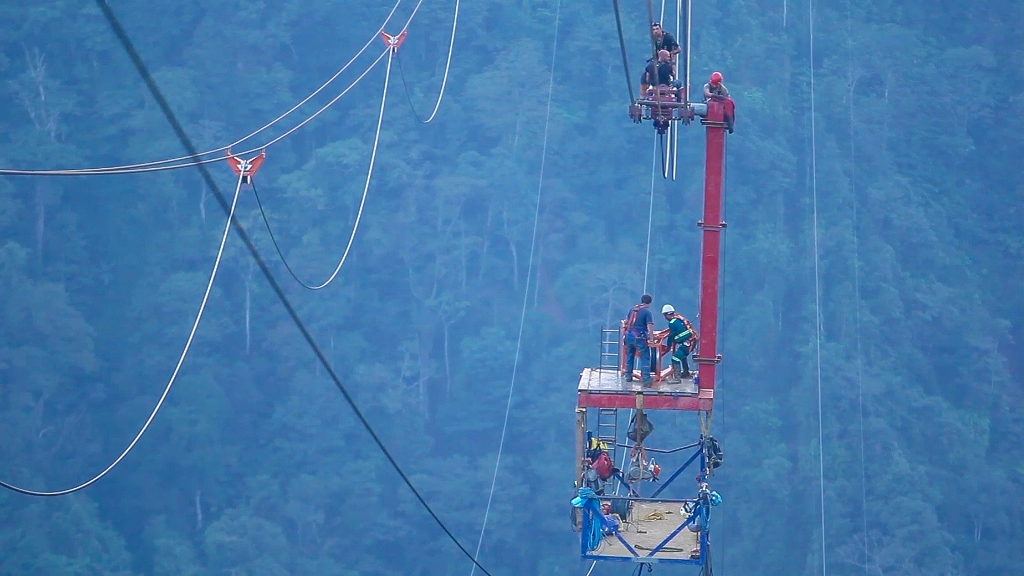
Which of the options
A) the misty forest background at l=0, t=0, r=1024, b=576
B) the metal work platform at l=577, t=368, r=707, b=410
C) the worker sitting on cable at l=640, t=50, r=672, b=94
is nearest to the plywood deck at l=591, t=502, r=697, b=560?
the metal work platform at l=577, t=368, r=707, b=410

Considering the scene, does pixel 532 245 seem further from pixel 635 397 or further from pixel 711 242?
pixel 635 397

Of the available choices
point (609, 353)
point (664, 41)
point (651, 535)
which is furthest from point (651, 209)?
point (651, 535)

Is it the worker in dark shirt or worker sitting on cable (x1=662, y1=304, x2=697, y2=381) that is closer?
worker sitting on cable (x1=662, y1=304, x2=697, y2=381)

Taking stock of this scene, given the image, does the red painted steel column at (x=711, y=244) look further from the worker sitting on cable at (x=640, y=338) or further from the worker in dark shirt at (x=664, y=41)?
the worker in dark shirt at (x=664, y=41)

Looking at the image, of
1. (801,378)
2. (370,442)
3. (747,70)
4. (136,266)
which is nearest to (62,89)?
(136,266)

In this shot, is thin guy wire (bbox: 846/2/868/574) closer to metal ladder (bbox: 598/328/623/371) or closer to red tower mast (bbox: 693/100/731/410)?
metal ladder (bbox: 598/328/623/371)

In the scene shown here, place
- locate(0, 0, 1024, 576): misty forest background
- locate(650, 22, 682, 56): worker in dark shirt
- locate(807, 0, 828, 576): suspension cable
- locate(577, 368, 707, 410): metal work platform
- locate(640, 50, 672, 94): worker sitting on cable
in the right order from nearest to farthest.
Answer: locate(577, 368, 707, 410): metal work platform < locate(640, 50, 672, 94): worker sitting on cable < locate(650, 22, 682, 56): worker in dark shirt < locate(807, 0, 828, 576): suspension cable < locate(0, 0, 1024, 576): misty forest background
